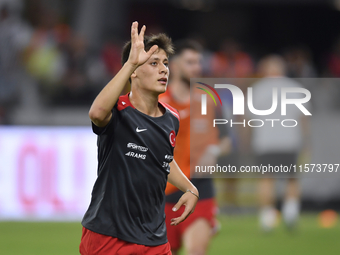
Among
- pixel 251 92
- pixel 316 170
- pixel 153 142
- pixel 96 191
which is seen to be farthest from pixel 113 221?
pixel 316 170

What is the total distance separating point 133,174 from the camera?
3.65m

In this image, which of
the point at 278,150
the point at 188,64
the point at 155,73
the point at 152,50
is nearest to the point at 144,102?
the point at 155,73

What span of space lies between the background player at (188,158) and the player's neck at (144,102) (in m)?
1.84

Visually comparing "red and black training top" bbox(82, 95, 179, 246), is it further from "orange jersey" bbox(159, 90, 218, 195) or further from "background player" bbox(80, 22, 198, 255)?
"orange jersey" bbox(159, 90, 218, 195)

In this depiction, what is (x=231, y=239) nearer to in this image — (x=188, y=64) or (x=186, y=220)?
(x=186, y=220)

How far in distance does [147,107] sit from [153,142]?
0.27 m

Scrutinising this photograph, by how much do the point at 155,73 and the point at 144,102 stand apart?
0.72ft

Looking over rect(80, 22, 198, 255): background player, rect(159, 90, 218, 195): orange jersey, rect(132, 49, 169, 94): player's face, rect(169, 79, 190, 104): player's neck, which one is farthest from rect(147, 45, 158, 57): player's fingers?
rect(169, 79, 190, 104): player's neck

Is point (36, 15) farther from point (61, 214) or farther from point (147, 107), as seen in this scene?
point (147, 107)

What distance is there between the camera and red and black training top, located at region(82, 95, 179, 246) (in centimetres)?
362

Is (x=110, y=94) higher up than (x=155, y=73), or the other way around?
(x=155, y=73)

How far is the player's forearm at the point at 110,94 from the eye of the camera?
326 centimetres

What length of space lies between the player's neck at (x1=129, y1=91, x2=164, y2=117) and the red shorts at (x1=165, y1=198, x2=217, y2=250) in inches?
74.1

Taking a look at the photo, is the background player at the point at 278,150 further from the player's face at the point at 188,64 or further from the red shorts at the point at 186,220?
the red shorts at the point at 186,220
